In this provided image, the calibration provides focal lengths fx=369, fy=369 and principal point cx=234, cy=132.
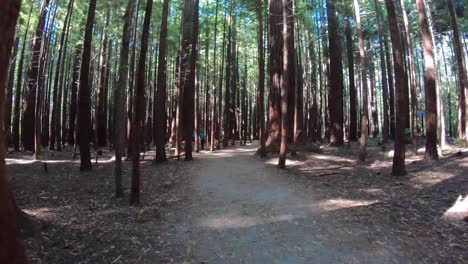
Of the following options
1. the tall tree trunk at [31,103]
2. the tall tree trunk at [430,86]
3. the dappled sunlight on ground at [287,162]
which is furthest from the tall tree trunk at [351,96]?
the tall tree trunk at [31,103]

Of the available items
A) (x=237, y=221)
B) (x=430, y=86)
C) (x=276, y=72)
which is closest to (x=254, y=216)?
(x=237, y=221)

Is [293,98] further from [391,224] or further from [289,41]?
[391,224]

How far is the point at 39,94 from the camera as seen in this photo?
1552 cm

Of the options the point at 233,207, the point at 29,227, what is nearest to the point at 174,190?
the point at 233,207

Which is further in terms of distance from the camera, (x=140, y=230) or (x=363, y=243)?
(x=140, y=230)

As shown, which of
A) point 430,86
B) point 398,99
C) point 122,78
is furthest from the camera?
point 430,86

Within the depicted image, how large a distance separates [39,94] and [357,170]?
515 inches

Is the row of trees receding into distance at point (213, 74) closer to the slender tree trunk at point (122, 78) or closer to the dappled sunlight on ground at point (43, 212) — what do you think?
the slender tree trunk at point (122, 78)

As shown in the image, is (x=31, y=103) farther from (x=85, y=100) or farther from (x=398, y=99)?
(x=398, y=99)

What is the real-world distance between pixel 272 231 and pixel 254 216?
969mm

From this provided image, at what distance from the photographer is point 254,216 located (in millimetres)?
7246

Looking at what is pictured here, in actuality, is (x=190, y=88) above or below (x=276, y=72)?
below

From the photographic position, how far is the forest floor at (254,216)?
532cm

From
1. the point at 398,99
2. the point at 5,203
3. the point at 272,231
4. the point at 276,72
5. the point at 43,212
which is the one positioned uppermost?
the point at 276,72
